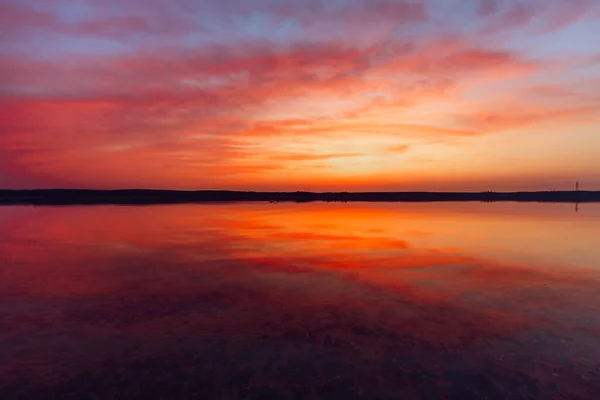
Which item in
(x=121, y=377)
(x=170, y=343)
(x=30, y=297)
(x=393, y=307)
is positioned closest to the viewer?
(x=121, y=377)

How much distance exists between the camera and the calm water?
24.9 feet

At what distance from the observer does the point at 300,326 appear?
10.5 metres

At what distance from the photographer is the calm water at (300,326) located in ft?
24.9

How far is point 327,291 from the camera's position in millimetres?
13969

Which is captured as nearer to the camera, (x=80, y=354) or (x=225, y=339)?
(x=80, y=354)

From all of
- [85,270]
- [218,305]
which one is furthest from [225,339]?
[85,270]

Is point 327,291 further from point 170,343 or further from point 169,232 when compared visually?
point 169,232

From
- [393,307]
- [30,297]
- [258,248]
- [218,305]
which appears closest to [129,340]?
[218,305]

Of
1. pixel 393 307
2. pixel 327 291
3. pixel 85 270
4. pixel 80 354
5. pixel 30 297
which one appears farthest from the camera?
pixel 85 270

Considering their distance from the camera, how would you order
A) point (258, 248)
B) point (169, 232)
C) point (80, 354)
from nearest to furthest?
point (80, 354) < point (258, 248) < point (169, 232)

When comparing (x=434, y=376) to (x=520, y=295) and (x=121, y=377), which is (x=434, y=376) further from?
(x=520, y=295)

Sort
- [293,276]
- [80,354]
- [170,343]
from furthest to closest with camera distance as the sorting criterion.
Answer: [293,276]
[170,343]
[80,354]

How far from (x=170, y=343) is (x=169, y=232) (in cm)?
2349

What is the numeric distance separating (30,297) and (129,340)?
554 cm
